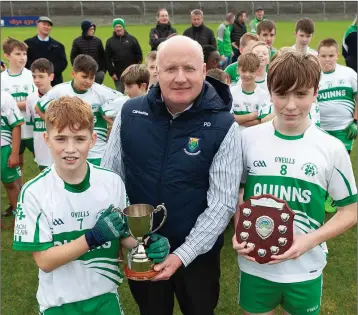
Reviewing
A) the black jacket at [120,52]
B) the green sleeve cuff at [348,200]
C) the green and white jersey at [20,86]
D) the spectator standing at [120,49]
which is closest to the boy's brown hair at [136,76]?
the green and white jersey at [20,86]

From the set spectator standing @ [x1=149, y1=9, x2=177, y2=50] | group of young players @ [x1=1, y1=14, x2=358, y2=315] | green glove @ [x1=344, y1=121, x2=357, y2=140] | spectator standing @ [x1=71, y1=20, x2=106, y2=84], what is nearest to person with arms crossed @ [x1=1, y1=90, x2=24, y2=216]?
group of young players @ [x1=1, y1=14, x2=358, y2=315]

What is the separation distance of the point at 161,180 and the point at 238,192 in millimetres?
427

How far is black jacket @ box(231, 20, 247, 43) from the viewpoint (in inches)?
594

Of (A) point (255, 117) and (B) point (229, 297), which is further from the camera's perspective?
(A) point (255, 117)

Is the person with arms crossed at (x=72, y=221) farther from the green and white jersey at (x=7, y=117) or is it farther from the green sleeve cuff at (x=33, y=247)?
the green and white jersey at (x=7, y=117)

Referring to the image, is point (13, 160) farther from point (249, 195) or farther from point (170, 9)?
point (170, 9)

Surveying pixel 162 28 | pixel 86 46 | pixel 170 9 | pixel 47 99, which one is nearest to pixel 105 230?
pixel 47 99

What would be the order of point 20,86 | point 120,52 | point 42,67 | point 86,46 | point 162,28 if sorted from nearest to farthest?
point 42,67
point 20,86
point 86,46
point 120,52
point 162,28

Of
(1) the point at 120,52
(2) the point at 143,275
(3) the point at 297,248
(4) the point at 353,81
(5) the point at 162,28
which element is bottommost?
(2) the point at 143,275

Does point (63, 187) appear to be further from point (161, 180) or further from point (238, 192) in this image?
point (238, 192)

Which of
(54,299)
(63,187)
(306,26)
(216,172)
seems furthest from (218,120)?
(306,26)

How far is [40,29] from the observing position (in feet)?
30.5

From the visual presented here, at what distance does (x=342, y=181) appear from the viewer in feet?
7.73

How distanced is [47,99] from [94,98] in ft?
1.74
